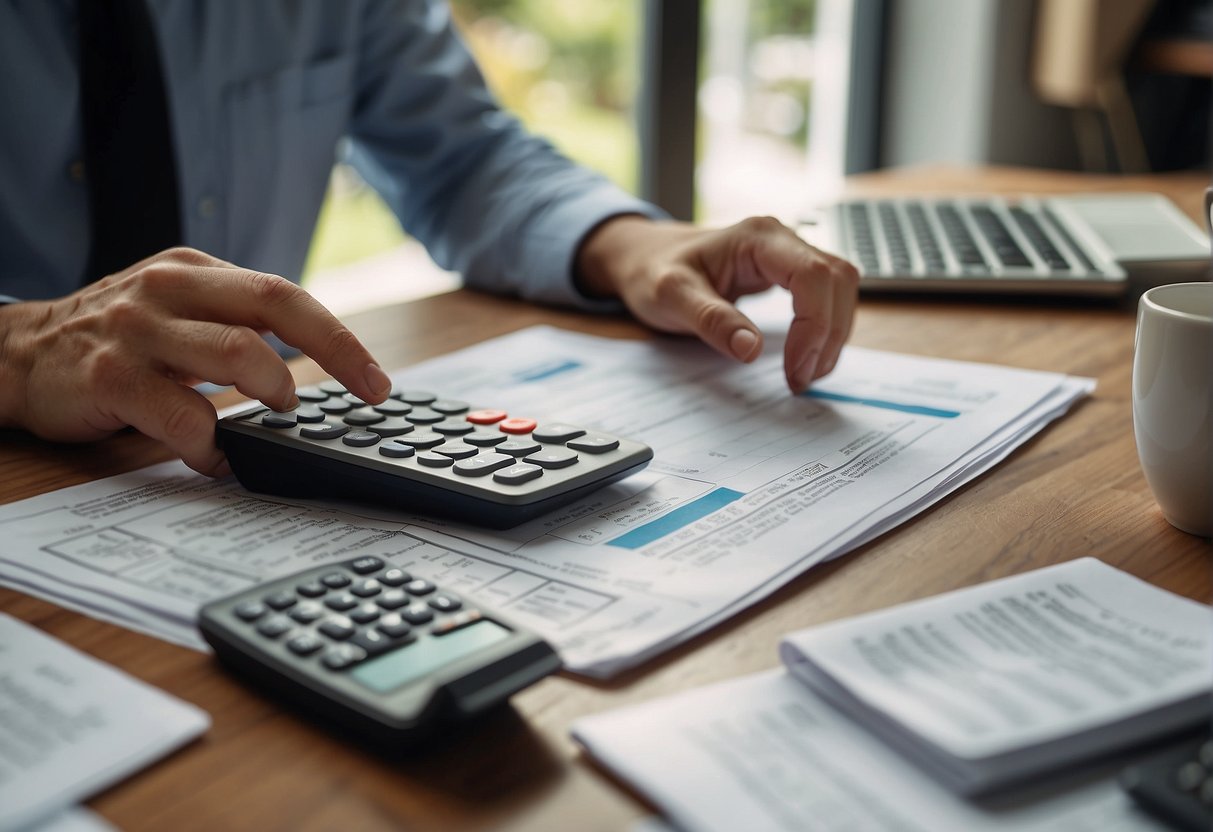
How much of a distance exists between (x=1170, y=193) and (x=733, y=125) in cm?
154

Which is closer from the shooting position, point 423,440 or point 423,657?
point 423,657

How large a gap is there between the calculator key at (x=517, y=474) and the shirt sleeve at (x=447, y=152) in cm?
45

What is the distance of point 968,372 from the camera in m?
0.66

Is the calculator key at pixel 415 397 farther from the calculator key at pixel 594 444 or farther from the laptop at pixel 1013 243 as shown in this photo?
the laptop at pixel 1013 243

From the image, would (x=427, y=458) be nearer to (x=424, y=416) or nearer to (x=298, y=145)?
(x=424, y=416)

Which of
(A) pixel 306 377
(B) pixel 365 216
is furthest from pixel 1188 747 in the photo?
(B) pixel 365 216

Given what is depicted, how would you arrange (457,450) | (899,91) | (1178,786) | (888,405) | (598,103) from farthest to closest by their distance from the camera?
(598,103) < (899,91) < (888,405) < (457,450) < (1178,786)

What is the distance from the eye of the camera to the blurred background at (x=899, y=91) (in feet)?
5.41

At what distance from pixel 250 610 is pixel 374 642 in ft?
0.16

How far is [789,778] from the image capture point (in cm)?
29

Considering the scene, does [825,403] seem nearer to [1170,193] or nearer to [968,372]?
[968,372]

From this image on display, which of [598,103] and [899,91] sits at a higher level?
[899,91]

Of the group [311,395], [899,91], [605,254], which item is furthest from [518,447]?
[899,91]

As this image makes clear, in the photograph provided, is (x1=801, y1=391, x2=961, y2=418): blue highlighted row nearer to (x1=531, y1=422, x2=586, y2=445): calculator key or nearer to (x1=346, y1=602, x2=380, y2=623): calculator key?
(x1=531, y1=422, x2=586, y2=445): calculator key
